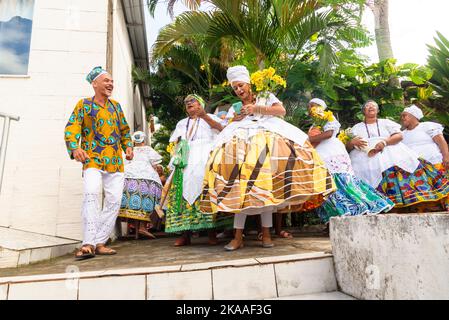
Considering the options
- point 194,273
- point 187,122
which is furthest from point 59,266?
point 187,122

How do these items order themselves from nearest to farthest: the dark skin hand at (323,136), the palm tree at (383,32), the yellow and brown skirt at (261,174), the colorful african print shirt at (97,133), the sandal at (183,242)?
the yellow and brown skirt at (261,174) → the colorful african print shirt at (97,133) → the sandal at (183,242) → the dark skin hand at (323,136) → the palm tree at (383,32)

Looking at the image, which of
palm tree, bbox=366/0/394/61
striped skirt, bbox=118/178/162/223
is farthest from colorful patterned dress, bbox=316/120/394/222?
palm tree, bbox=366/0/394/61

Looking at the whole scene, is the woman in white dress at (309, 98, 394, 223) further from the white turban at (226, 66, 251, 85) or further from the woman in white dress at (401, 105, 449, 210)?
the white turban at (226, 66, 251, 85)

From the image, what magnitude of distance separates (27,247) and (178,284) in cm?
183

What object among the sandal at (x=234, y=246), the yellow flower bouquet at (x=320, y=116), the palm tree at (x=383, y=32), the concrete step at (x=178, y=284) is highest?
the palm tree at (x=383, y=32)

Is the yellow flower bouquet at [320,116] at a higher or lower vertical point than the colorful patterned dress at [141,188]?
higher

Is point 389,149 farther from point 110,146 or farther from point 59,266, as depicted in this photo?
point 59,266

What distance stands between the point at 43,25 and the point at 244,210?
12.6 feet

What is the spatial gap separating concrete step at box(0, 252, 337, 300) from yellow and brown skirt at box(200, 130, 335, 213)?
2.27ft

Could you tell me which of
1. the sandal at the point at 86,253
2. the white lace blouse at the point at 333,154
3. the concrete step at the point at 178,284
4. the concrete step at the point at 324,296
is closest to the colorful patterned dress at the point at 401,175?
the white lace blouse at the point at 333,154

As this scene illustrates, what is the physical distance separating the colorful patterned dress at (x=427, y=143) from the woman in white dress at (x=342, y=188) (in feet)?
3.52

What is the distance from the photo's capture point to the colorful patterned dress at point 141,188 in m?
4.65

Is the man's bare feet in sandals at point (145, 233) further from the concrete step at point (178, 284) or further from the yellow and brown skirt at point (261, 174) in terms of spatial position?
the concrete step at point (178, 284)

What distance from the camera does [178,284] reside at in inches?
71.7
